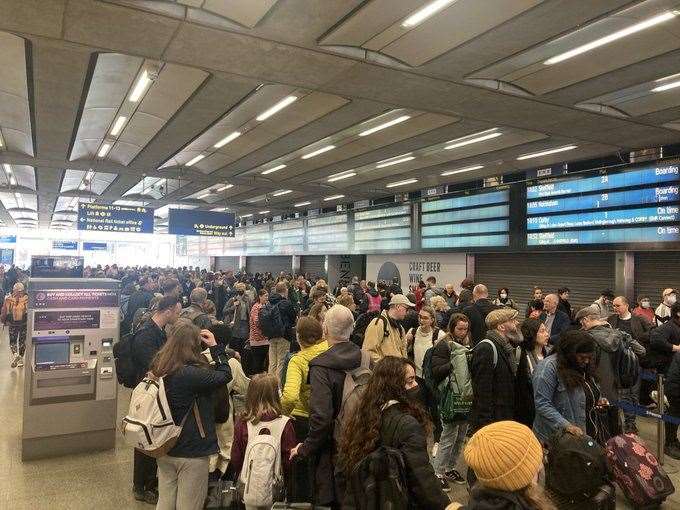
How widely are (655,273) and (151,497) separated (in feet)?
30.2

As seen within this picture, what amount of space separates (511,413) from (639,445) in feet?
3.75

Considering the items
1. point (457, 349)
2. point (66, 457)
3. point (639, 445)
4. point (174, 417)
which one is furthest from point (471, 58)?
point (66, 457)

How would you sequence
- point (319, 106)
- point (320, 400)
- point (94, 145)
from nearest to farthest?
point (320, 400)
point (319, 106)
point (94, 145)

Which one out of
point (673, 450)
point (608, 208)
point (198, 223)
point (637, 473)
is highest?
point (198, 223)

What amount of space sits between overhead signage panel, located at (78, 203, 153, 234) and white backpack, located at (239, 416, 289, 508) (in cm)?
1298

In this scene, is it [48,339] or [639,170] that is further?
[639,170]

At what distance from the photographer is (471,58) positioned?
17.7 feet

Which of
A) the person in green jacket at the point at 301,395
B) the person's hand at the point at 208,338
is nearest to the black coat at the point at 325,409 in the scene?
the person in green jacket at the point at 301,395

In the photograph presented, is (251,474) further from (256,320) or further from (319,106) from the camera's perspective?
(319,106)

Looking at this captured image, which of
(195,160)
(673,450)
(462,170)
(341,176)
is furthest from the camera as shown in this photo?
(341,176)

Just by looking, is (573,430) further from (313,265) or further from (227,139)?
(313,265)

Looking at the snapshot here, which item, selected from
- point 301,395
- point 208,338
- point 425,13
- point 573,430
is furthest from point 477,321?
point 208,338

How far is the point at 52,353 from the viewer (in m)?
5.07

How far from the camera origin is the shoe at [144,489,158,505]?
4.03m
